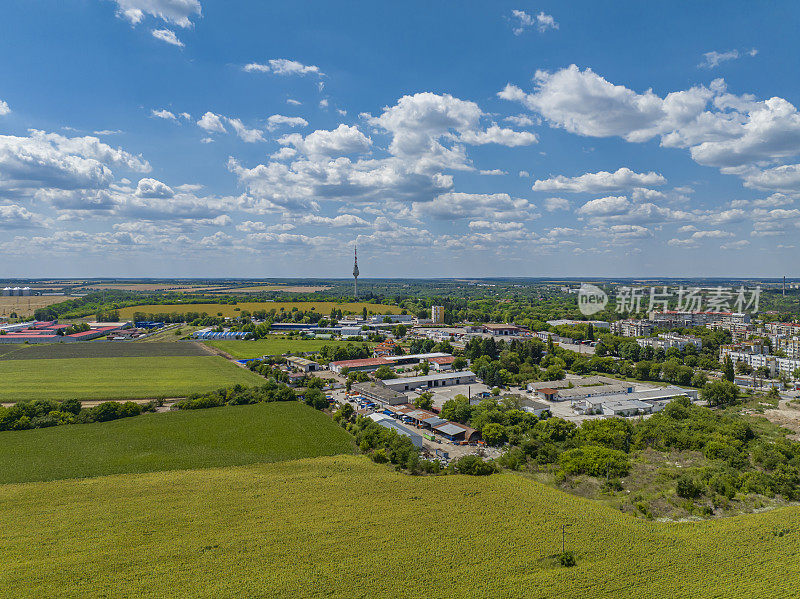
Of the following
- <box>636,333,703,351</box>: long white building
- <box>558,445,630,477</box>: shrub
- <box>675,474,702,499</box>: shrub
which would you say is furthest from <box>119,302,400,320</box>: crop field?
<box>675,474,702,499</box>: shrub

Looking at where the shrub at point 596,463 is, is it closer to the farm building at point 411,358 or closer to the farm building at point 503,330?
the farm building at point 411,358

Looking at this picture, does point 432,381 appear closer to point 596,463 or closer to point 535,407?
point 535,407

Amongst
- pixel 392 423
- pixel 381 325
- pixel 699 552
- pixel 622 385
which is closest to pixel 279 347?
pixel 381 325

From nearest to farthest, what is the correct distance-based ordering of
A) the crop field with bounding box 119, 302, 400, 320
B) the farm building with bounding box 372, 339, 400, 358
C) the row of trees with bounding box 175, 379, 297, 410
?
1. the row of trees with bounding box 175, 379, 297, 410
2. the farm building with bounding box 372, 339, 400, 358
3. the crop field with bounding box 119, 302, 400, 320

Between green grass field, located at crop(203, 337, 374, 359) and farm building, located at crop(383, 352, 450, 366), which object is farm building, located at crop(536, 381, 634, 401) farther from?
green grass field, located at crop(203, 337, 374, 359)

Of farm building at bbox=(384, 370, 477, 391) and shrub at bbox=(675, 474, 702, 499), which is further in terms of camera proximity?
farm building at bbox=(384, 370, 477, 391)

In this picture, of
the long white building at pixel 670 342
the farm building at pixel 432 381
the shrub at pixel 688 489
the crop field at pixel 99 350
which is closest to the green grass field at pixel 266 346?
the crop field at pixel 99 350

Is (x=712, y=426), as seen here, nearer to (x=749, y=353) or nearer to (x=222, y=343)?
(x=749, y=353)

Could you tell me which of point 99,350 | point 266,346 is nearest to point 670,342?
point 266,346
